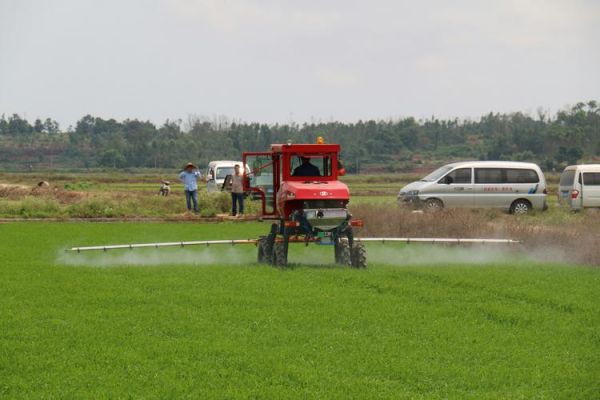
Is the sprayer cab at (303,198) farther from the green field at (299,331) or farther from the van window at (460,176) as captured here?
the van window at (460,176)

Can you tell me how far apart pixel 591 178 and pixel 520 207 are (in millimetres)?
3331

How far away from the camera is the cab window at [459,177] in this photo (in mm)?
33400

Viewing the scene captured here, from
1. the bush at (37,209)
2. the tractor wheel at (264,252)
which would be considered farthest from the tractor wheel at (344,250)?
the bush at (37,209)

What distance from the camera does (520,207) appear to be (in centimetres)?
3369

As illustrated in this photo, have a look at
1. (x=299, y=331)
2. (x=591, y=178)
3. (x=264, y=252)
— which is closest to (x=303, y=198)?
(x=264, y=252)

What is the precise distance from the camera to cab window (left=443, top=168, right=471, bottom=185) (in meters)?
33.4

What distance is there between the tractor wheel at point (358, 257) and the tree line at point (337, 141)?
82950 millimetres

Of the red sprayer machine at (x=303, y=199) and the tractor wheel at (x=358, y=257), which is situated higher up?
the red sprayer machine at (x=303, y=199)

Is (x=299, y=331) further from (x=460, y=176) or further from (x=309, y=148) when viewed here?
(x=460, y=176)

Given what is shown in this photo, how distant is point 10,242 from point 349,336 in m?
14.9

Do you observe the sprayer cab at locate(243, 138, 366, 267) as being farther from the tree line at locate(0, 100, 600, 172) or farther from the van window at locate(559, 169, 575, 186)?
the tree line at locate(0, 100, 600, 172)

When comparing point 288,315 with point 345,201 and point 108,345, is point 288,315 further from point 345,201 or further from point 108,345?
point 345,201

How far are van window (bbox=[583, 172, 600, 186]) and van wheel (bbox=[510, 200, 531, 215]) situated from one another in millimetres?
2621

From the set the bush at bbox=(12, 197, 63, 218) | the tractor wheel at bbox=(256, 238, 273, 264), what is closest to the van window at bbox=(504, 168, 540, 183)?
the bush at bbox=(12, 197, 63, 218)
